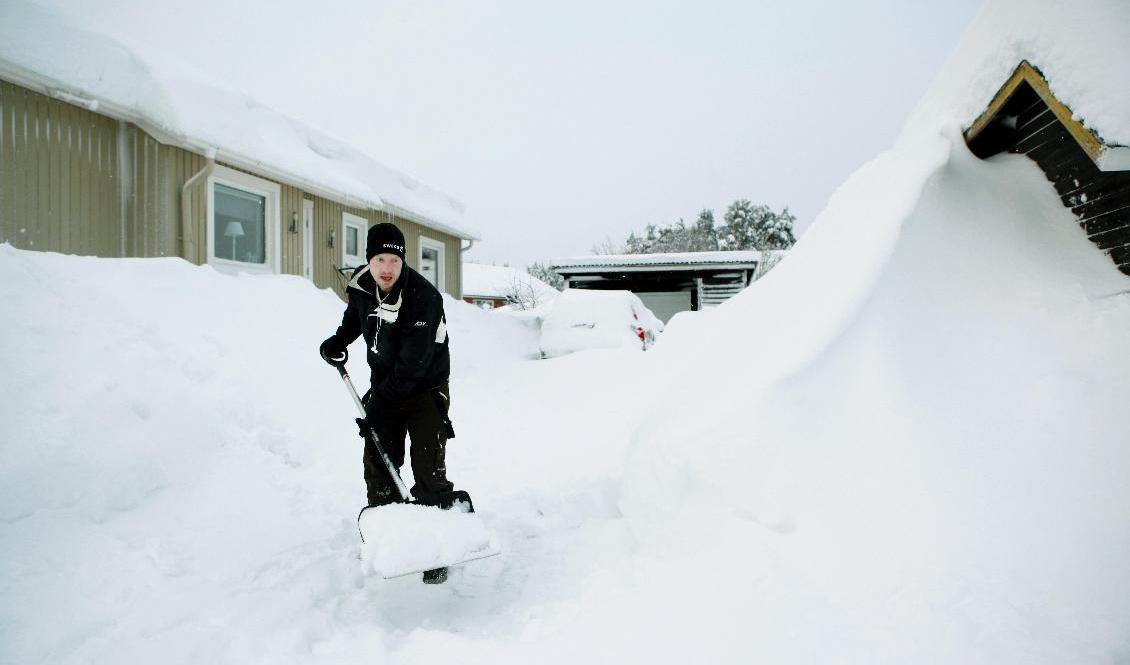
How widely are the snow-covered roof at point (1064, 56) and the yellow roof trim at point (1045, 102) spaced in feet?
0.06

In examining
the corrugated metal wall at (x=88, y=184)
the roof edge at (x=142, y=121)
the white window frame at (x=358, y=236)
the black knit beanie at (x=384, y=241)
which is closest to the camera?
the black knit beanie at (x=384, y=241)

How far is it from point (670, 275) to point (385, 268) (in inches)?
579

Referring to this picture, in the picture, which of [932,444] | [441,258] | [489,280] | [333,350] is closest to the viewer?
[932,444]

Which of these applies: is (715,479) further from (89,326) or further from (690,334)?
(89,326)

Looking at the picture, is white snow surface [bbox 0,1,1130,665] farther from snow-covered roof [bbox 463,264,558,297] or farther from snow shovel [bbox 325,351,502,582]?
snow-covered roof [bbox 463,264,558,297]

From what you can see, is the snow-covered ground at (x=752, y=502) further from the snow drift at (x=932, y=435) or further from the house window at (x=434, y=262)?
the house window at (x=434, y=262)

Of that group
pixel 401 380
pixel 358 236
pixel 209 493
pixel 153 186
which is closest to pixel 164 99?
pixel 153 186

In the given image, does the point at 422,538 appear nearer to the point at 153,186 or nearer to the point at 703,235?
the point at 153,186

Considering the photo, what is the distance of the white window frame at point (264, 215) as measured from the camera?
24.5ft

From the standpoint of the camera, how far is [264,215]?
8.57m

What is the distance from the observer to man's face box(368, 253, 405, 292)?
9.05 feet

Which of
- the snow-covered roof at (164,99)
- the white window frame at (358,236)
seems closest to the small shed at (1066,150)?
the snow-covered roof at (164,99)

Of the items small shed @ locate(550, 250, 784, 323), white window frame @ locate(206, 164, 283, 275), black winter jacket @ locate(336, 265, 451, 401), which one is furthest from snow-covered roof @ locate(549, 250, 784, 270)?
black winter jacket @ locate(336, 265, 451, 401)

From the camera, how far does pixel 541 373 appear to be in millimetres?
8609
